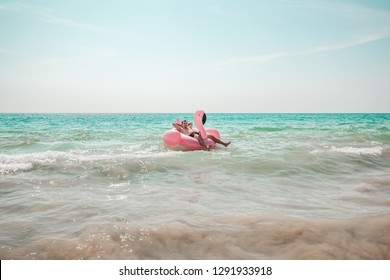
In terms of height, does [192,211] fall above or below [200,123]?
below

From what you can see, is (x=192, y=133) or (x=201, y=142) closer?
(x=201, y=142)

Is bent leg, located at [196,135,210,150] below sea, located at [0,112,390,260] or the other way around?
the other way around

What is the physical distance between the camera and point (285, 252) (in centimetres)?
273

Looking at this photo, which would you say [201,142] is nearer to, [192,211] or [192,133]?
[192,133]

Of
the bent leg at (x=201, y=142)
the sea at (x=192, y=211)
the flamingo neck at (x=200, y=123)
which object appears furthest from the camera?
the flamingo neck at (x=200, y=123)

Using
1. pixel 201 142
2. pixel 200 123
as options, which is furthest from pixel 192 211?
pixel 200 123

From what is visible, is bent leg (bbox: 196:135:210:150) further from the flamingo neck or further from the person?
the flamingo neck

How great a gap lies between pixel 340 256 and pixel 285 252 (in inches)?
19.2

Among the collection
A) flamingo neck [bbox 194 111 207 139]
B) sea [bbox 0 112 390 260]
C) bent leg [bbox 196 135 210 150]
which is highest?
flamingo neck [bbox 194 111 207 139]

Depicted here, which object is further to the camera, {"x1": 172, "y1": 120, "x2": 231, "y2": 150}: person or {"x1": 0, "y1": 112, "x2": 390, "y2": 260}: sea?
{"x1": 172, "y1": 120, "x2": 231, "y2": 150}: person

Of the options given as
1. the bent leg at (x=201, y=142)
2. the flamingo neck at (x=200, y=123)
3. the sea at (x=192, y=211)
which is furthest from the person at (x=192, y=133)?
the sea at (x=192, y=211)

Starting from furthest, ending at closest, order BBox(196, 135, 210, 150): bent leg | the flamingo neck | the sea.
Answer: the flamingo neck, BBox(196, 135, 210, 150): bent leg, the sea

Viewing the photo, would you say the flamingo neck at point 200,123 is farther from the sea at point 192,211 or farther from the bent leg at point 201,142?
the sea at point 192,211

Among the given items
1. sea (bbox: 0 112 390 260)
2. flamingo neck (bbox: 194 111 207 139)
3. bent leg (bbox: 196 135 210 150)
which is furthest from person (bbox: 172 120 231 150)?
sea (bbox: 0 112 390 260)
